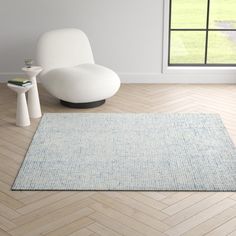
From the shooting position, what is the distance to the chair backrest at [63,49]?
559 cm

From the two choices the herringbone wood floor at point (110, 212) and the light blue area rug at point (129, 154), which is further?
the light blue area rug at point (129, 154)

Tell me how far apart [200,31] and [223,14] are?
319 mm

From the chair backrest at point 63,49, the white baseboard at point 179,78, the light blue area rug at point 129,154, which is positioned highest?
the chair backrest at point 63,49

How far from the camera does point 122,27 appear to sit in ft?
20.3

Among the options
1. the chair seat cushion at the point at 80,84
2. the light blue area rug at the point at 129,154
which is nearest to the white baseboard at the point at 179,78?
the chair seat cushion at the point at 80,84

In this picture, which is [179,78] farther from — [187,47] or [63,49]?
[63,49]

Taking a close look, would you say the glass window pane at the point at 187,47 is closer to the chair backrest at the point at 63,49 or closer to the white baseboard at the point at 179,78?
the white baseboard at the point at 179,78

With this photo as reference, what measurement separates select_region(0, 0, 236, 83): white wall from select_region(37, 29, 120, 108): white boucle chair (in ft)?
1.18

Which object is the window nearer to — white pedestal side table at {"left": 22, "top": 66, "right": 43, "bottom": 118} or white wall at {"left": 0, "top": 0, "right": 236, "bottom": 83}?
white wall at {"left": 0, "top": 0, "right": 236, "bottom": 83}

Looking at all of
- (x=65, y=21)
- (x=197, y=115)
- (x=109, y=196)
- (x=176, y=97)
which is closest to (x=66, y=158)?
(x=109, y=196)

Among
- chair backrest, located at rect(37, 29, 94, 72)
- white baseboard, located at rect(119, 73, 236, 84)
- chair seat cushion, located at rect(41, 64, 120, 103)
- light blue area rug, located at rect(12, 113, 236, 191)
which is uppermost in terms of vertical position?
chair backrest, located at rect(37, 29, 94, 72)

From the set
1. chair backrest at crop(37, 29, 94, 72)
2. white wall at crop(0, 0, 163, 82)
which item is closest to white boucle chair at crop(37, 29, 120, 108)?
chair backrest at crop(37, 29, 94, 72)

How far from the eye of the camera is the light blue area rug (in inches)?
154

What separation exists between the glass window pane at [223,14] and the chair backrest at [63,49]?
1.49 meters
